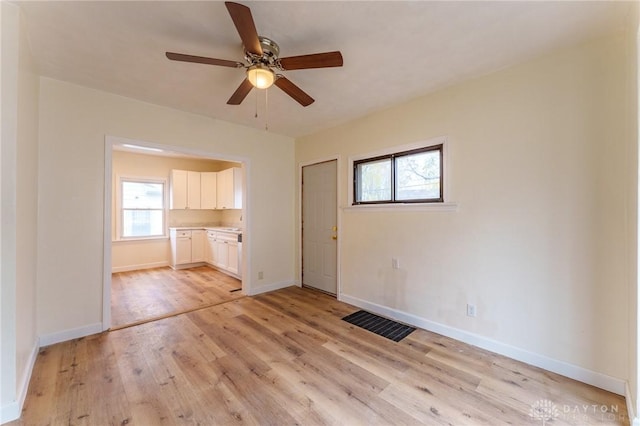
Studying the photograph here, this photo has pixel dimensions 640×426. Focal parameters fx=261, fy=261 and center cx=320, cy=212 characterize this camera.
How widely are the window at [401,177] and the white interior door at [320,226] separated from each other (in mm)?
517

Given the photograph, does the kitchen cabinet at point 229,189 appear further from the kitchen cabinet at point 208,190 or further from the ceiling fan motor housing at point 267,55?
the ceiling fan motor housing at point 267,55

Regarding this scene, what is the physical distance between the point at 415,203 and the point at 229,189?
4335mm

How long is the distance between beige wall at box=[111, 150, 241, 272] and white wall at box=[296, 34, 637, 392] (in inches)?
214

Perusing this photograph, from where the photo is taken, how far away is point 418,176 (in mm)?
3094

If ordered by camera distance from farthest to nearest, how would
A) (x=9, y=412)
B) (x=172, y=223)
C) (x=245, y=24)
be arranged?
(x=172, y=223), (x=9, y=412), (x=245, y=24)

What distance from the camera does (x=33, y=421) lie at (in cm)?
162

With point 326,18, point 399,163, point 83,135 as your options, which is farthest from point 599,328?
point 83,135

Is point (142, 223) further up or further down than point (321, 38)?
further down

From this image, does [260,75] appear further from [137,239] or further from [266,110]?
[137,239]

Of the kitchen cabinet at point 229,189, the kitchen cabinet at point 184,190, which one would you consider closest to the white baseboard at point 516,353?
the kitchen cabinet at point 229,189

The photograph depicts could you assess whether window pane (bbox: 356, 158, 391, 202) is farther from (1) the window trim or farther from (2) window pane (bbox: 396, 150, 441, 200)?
(2) window pane (bbox: 396, 150, 441, 200)

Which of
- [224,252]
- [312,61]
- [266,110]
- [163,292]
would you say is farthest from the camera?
[224,252]

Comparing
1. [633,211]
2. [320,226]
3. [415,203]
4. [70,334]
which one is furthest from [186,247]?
[633,211]

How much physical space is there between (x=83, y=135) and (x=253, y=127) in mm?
2064
